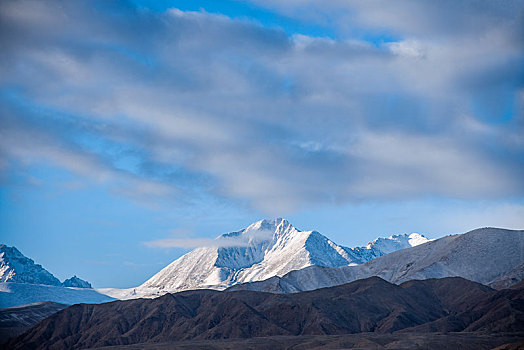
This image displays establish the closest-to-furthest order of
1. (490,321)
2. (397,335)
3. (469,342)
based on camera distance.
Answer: (469,342) → (397,335) → (490,321)

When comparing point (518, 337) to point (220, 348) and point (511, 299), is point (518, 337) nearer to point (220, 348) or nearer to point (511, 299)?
point (511, 299)

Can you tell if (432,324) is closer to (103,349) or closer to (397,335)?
(397,335)

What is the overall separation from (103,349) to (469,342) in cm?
10215

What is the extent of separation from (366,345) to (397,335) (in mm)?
15554

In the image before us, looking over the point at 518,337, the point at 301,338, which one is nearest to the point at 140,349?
the point at 301,338

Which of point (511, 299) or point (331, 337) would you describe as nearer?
point (331, 337)

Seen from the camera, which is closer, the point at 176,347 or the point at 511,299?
the point at 176,347

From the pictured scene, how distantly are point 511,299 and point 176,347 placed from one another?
10151cm

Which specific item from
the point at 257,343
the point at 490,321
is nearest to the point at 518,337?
the point at 490,321

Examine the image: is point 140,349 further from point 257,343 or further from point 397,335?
point 397,335

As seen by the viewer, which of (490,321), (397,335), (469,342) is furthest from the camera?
(490,321)

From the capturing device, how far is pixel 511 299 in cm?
19650

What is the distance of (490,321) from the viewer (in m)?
188

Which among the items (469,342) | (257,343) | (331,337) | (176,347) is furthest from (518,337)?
(176,347)
